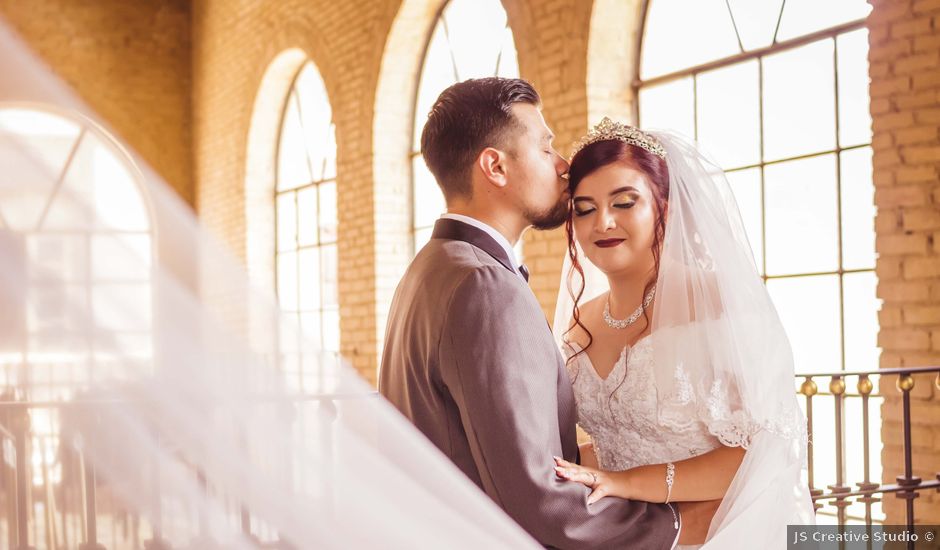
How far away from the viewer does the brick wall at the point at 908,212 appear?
12.2ft

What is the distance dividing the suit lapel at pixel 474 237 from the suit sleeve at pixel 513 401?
0.12 m

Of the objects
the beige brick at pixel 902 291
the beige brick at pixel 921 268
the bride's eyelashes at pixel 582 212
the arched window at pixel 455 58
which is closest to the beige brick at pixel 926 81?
the beige brick at pixel 921 268

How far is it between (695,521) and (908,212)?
7.93ft

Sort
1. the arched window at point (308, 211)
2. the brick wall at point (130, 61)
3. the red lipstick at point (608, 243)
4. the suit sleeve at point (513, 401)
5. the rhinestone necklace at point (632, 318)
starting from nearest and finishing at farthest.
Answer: the suit sleeve at point (513, 401) < the red lipstick at point (608, 243) < the rhinestone necklace at point (632, 318) < the arched window at point (308, 211) < the brick wall at point (130, 61)

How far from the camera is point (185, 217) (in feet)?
37.0

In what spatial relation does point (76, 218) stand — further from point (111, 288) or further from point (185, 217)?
point (185, 217)

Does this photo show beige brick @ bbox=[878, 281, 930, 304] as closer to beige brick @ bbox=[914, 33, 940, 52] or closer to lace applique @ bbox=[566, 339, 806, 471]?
beige brick @ bbox=[914, 33, 940, 52]

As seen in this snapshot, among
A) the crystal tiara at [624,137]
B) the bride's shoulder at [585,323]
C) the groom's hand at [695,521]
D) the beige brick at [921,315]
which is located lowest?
the groom's hand at [695,521]

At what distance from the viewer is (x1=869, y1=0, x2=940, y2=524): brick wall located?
146 inches

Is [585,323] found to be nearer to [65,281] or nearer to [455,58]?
[65,281]

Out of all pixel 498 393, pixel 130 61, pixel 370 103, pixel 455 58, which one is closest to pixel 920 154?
pixel 498 393

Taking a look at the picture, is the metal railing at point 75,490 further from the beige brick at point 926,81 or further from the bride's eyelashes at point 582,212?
the beige brick at point 926,81

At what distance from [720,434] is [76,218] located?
1.35 m

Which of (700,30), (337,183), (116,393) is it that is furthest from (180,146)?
(116,393)
